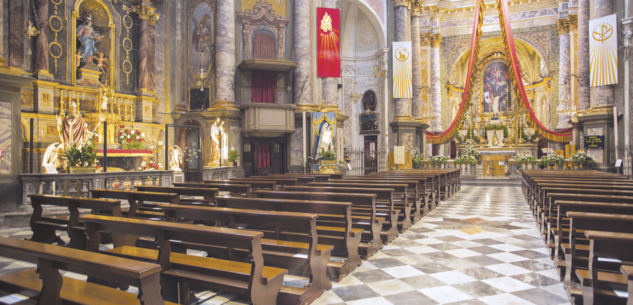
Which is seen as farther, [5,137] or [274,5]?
[274,5]

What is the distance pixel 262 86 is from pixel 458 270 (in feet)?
41.2

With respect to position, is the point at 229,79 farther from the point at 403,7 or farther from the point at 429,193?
the point at 403,7

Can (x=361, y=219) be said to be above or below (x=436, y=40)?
below

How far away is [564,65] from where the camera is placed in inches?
858

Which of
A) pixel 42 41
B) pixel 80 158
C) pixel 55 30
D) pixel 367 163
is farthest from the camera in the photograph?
pixel 367 163

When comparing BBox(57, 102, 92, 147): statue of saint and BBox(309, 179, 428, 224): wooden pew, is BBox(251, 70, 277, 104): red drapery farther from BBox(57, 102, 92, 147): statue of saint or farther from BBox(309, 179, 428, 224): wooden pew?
BBox(309, 179, 428, 224): wooden pew

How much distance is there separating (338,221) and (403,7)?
16.8 m

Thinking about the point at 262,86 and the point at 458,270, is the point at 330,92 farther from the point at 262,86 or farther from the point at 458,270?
the point at 458,270

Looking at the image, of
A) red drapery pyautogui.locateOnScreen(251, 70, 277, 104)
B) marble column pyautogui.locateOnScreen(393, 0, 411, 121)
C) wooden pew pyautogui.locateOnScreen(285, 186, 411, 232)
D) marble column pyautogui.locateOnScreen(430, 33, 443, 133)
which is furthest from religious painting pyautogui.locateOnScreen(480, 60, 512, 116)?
wooden pew pyautogui.locateOnScreen(285, 186, 411, 232)

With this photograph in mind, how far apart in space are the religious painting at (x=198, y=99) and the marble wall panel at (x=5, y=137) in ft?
27.9

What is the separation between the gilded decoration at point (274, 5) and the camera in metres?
15.0

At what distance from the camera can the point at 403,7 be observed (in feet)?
61.6

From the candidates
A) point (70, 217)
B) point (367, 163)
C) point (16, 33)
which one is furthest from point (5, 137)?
point (367, 163)

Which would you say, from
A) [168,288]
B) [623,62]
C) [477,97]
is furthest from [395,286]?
[477,97]
